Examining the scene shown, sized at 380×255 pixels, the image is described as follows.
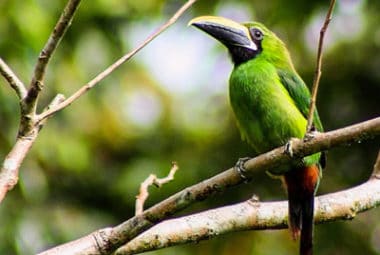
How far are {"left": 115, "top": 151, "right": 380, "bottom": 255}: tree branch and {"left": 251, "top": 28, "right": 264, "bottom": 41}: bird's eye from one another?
94 centimetres

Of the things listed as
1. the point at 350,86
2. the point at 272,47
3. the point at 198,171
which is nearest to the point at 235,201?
the point at 198,171

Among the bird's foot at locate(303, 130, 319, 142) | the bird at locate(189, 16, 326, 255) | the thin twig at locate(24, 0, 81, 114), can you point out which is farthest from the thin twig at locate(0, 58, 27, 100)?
the bird at locate(189, 16, 326, 255)

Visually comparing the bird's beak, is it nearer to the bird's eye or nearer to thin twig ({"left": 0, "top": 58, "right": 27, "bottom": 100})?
the bird's eye

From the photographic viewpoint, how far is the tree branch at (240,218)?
3.27 m

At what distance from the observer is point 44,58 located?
2609 millimetres

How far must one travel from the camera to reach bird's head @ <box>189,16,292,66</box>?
433cm

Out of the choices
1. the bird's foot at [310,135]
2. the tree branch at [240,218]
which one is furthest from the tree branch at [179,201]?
the tree branch at [240,218]

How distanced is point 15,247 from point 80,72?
4.64ft

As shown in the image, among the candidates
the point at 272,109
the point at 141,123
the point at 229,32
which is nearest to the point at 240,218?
the point at 272,109

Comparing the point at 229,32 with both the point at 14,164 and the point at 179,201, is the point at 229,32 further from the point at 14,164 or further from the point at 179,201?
the point at 14,164

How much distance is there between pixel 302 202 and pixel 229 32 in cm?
86

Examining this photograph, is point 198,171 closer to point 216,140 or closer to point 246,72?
point 216,140

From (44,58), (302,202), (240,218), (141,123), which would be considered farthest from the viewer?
(141,123)

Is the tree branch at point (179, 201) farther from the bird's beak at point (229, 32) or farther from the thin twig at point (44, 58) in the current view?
the bird's beak at point (229, 32)
